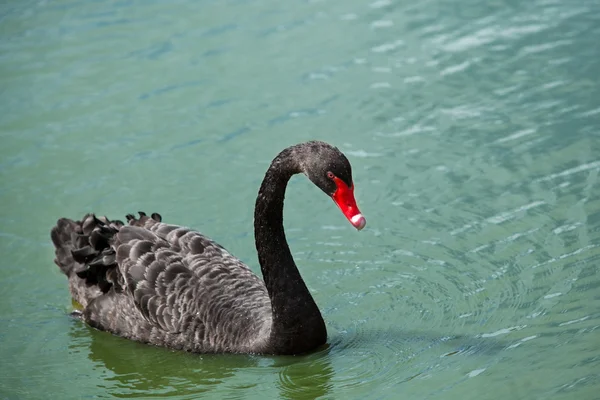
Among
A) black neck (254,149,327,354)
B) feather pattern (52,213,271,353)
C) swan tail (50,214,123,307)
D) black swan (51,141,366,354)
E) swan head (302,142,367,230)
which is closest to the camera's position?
swan head (302,142,367,230)

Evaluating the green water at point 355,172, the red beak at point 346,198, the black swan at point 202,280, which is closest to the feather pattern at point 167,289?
the black swan at point 202,280

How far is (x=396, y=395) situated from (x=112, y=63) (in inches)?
248

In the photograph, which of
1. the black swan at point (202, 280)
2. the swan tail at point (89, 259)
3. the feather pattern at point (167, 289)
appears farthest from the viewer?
the swan tail at point (89, 259)

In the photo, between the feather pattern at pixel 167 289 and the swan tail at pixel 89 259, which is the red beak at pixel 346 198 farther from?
the swan tail at pixel 89 259

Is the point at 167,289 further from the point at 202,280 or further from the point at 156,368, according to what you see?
the point at 156,368

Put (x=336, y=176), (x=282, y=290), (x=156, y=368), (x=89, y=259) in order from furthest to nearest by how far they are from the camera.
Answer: (x=89, y=259)
(x=156, y=368)
(x=282, y=290)
(x=336, y=176)

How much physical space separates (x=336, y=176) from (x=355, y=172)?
9.07 ft

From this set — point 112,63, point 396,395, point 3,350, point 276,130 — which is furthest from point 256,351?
point 112,63

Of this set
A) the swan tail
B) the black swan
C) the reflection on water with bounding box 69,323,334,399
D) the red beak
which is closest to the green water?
the reflection on water with bounding box 69,323,334,399

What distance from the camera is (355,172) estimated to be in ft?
26.1

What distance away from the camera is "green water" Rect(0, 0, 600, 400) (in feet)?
18.9

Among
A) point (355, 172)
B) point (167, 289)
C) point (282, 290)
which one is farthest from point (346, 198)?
point (355, 172)

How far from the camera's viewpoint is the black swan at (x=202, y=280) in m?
5.62

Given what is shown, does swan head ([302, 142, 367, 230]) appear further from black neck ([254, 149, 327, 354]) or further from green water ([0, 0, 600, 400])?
green water ([0, 0, 600, 400])
